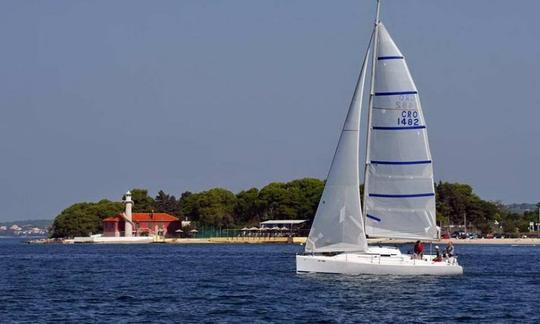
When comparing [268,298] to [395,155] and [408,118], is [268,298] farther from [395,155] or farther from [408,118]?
[408,118]

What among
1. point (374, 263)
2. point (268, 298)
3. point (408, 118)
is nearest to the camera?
point (268, 298)

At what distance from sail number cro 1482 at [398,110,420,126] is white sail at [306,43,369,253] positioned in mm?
2894

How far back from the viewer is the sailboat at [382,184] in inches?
2741

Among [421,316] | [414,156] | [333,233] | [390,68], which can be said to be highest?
[390,68]

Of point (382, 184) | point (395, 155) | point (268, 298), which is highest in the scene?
point (395, 155)

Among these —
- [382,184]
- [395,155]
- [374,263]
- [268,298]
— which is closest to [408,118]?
[395,155]

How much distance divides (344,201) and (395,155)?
4.24 meters

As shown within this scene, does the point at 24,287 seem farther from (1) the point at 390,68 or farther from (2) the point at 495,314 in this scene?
(2) the point at 495,314

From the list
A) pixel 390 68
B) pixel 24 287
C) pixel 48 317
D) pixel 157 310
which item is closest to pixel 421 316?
pixel 157 310

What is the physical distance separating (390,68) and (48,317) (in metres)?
28.6

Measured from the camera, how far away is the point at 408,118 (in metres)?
69.9

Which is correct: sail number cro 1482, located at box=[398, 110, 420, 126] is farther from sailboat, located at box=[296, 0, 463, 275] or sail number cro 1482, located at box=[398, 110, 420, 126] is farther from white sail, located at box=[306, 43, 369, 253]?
white sail, located at box=[306, 43, 369, 253]

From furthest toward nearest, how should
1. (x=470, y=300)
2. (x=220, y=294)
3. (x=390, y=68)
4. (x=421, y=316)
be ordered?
(x=390, y=68), (x=220, y=294), (x=470, y=300), (x=421, y=316)

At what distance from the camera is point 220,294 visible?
62.2 metres
